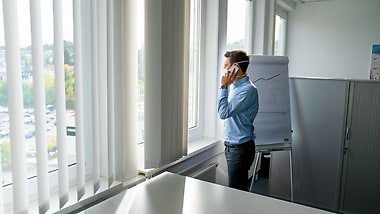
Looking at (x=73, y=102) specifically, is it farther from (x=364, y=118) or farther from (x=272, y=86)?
(x=364, y=118)

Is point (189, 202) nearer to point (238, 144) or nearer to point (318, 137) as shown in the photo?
point (238, 144)

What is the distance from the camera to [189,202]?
1.32 m

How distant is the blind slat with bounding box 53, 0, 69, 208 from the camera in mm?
1290

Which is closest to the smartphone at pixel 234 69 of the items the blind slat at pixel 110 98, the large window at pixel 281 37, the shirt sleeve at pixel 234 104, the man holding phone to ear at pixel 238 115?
the man holding phone to ear at pixel 238 115

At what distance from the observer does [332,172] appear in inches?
128

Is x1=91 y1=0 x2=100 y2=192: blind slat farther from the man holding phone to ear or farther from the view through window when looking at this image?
the man holding phone to ear

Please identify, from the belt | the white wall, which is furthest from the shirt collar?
the white wall

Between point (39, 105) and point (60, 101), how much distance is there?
10 centimetres

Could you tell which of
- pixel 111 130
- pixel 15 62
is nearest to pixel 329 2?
pixel 111 130

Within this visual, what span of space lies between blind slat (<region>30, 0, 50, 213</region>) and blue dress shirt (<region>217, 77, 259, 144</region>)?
4.45 feet

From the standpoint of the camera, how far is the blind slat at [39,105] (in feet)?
3.96

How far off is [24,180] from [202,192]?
78 cm

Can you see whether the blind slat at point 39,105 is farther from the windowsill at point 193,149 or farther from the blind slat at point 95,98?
the windowsill at point 193,149

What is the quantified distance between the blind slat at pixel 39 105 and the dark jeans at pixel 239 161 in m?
1.48
